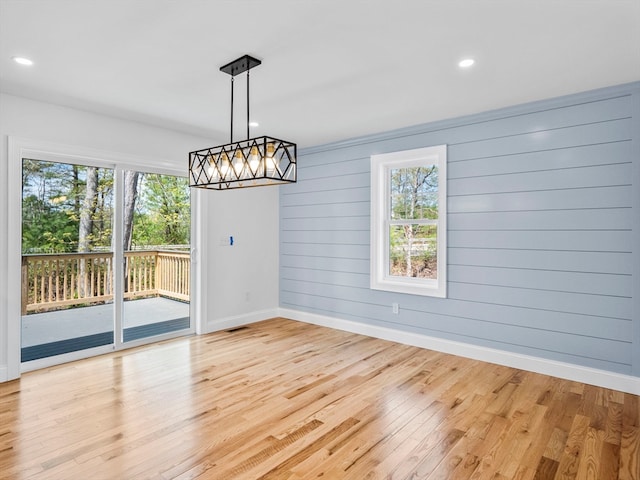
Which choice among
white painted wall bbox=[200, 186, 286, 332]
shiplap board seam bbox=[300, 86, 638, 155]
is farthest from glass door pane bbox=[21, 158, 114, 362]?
shiplap board seam bbox=[300, 86, 638, 155]

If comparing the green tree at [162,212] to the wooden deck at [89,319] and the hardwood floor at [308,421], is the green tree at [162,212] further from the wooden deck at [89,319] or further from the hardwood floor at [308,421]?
the hardwood floor at [308,421]

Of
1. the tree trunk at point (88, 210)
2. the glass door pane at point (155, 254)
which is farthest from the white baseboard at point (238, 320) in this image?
the tree trunk at point (88, 210)

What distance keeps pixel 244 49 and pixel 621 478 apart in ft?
10.9

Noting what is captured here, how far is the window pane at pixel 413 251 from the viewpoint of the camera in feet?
14.2

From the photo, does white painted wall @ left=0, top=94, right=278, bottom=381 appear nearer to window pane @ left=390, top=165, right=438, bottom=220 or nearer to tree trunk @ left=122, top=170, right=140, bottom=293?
tree trunk @ left=122, top=170, right=140, bottom=293

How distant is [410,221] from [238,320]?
2640 millimetres

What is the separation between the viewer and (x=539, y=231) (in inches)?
139

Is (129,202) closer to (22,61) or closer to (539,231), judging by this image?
(22,61)

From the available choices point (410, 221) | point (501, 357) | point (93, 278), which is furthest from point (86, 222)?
point (501, 357)

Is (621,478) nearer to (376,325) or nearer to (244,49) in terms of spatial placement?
(376,325)

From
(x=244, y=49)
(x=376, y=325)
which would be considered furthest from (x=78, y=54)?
(x=376, y=325)

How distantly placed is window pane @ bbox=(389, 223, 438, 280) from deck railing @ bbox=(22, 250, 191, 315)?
2.53 metres

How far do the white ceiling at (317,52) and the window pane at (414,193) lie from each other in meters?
0.78

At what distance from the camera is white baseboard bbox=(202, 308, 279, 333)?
16.1 ft
